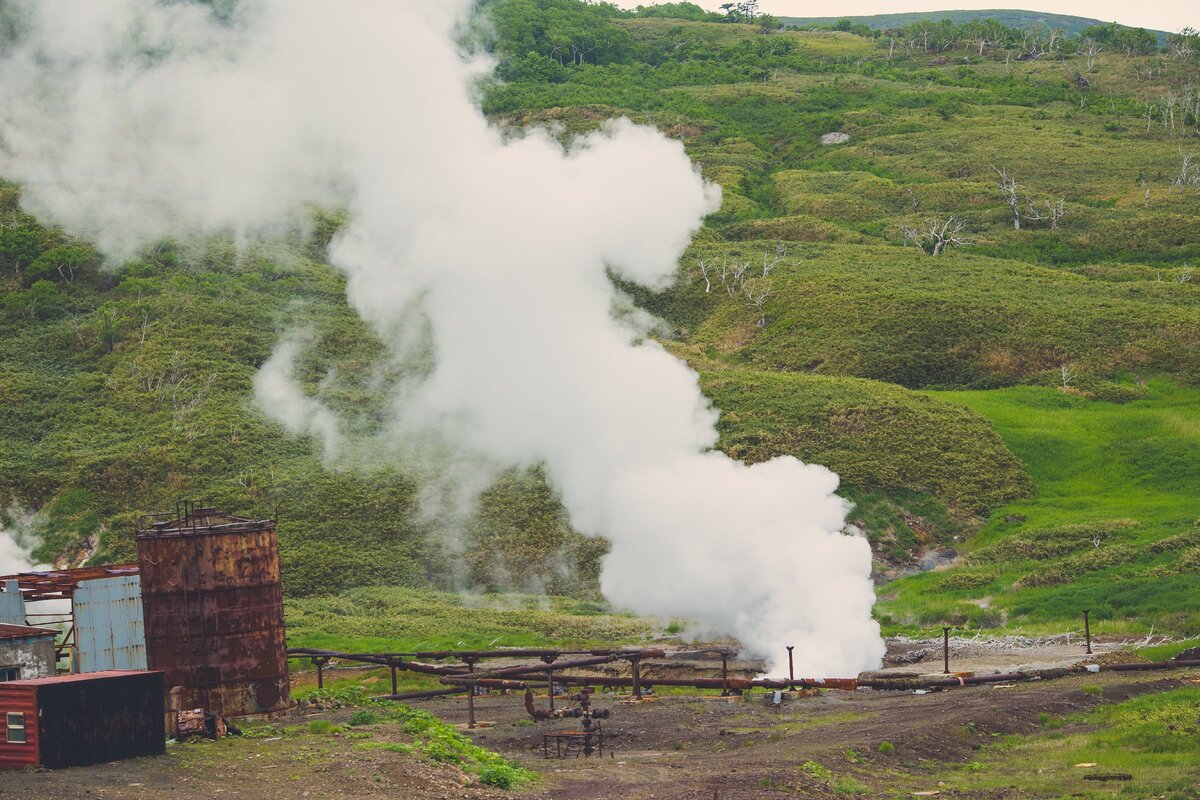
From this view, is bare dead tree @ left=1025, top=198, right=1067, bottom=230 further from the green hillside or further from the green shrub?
the green shrub

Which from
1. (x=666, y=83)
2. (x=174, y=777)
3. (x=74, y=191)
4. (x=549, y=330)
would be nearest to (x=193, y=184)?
(x=74, y=191)

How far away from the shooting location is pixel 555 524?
2785 inches

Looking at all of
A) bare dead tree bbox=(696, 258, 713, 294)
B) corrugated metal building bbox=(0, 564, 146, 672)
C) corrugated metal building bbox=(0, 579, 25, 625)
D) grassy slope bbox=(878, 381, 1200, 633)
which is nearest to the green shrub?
corrugated metal building bbox=(0, 564, 146, 672)

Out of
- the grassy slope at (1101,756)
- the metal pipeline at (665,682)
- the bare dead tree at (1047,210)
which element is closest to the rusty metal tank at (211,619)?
the metal pipeline at (665,682)

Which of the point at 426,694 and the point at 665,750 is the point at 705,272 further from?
the point at 665,750

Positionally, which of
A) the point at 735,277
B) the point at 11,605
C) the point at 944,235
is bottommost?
the point at 11,605

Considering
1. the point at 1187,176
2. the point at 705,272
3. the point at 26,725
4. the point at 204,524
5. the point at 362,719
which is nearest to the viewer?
the point at 26,725

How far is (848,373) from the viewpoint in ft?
291

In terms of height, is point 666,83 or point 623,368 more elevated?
point 666,83

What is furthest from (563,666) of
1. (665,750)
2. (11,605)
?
(11,605)

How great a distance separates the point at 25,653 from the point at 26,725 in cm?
1219

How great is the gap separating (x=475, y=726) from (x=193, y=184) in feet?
265

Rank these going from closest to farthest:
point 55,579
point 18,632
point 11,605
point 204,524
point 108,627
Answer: point 18,632 < point 204,524 < point 108,627 < point 11,605 < point 55,579

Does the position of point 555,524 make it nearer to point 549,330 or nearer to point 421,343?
point 549,330
